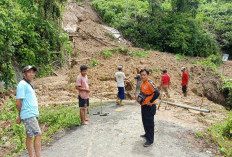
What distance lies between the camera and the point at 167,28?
69.8 ft

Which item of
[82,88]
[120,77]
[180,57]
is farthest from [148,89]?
[180,57]

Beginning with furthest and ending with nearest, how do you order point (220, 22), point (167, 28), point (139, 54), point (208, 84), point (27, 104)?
point (220, 22) → point (167, 28) → point (139, 54) → point (208, 84) → point (27, 104)

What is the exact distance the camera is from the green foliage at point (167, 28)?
2080 cm

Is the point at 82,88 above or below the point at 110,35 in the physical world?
below

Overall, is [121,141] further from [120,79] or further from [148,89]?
[120,79]

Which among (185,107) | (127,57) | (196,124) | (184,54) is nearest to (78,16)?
(127,57)

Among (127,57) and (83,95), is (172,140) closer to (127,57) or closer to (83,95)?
(83,95)

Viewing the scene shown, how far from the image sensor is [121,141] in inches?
198

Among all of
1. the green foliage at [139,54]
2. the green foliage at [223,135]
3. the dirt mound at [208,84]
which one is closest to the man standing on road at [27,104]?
the green foliage at [223,135]

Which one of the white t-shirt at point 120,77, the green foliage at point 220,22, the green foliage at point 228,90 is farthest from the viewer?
the green foliage at point 220,22

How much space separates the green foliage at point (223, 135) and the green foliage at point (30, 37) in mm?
8023

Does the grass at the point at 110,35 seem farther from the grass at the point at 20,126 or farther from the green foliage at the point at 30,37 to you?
the grass at the point at 20,126

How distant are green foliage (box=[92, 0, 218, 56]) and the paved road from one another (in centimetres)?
1596

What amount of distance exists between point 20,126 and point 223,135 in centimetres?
567
